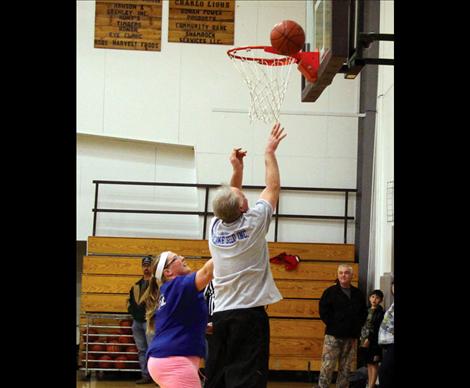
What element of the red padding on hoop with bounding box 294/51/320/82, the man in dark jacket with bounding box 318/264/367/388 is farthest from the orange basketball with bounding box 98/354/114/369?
the red padding on hoop with bounding box 294/51/320/82

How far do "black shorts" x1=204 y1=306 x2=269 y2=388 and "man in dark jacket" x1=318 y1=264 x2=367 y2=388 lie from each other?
6101 millimetres

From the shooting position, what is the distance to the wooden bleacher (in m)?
12.2

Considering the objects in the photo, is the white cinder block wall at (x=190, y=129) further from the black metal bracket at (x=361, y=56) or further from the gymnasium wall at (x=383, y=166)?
the black metal bracket at (x=361, y=56)

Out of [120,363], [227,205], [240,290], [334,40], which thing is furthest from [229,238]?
[120,363]

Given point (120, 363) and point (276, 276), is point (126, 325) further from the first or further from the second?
point (276, 276)

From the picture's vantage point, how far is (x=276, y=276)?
12.4 metres

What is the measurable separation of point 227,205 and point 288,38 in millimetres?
2508

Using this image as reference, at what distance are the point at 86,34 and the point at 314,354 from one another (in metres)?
6.86

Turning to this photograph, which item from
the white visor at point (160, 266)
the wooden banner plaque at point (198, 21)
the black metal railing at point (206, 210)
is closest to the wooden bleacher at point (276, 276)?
the black metal railing at point (206, 210)
